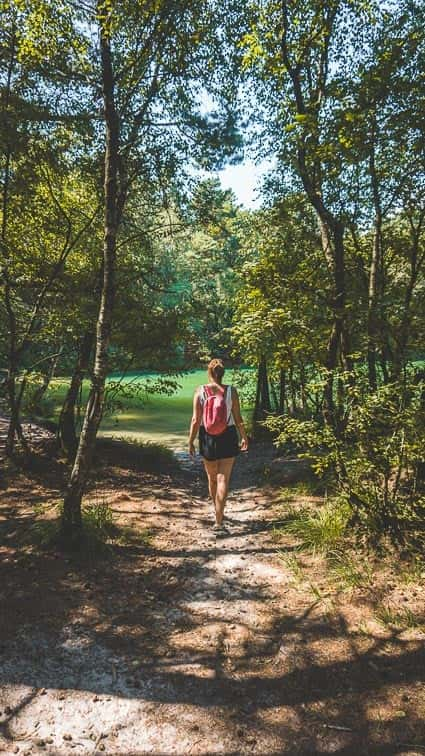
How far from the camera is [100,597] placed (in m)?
3.82

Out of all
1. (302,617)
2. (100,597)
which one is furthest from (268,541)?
(100,597)

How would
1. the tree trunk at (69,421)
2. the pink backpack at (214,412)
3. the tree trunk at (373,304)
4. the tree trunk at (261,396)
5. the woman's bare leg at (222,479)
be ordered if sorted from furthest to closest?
the tree trunk at (261,396) < the tree trunk at (69,421) < the woman's bare leg at (222,479) < the pink backpack at (214,412) < the tree trunk at (373,304)

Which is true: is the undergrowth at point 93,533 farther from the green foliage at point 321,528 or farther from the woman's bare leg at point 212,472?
the green foliage at point 321,528

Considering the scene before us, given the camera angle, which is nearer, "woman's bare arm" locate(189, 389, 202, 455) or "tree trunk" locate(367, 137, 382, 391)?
"tree trunk" locate(367, 137, 382, 391)

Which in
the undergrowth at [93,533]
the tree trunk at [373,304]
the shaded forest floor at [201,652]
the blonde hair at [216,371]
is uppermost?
the tree trunk at [373,304]

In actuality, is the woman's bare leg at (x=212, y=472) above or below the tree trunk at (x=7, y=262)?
below

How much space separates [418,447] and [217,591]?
2.34 meters

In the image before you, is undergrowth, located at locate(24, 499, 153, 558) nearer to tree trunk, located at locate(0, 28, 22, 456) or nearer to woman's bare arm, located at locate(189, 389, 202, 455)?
woman's bare arm, located at locate(189, 389, 202, 455)

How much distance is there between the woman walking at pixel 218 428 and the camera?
17.0ft

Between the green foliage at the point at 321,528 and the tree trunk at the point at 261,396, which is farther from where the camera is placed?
the tree trunk at the point at 261,396

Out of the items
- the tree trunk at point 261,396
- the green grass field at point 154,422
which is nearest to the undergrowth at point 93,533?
the green grass field at point 154,422

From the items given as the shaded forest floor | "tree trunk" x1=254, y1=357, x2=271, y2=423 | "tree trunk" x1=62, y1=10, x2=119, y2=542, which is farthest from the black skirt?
"tree trunk" x1=254, y1=357, x2=271, y2=423

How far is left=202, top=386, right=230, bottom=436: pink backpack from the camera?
5.14 m

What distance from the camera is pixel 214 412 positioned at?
5.17 meters
